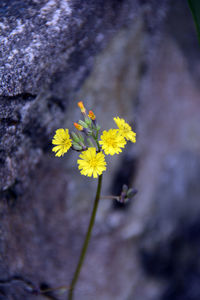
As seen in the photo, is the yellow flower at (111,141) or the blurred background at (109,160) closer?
the yellow flower at (111,141)

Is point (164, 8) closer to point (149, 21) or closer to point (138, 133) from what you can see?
point (149, 21)

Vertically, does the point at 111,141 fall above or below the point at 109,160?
above

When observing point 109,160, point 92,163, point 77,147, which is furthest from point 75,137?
point 109,160

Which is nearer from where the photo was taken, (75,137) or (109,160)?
(75,137)

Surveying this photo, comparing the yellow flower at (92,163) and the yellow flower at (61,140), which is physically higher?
the yellow flower at (61,140)

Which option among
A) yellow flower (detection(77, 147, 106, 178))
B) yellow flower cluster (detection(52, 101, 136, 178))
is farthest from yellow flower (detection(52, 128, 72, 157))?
yellow flower (detection(77, 147, 106, 178))

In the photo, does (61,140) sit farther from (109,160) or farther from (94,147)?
(109,160)

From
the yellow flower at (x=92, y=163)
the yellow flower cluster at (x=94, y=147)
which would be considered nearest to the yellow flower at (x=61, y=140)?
the yellow flower cluster at (x=94, y=147)

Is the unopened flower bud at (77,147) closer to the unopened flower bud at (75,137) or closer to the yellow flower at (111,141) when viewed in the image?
the unopened flower bud at (75,137)
